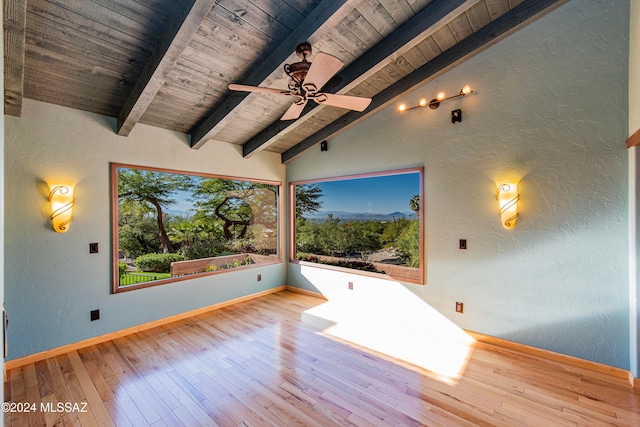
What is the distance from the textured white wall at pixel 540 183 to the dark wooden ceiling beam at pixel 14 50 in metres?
3.79

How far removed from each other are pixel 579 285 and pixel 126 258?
5.09 m

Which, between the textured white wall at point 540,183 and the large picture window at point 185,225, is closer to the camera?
the textured white wall at point 540,183

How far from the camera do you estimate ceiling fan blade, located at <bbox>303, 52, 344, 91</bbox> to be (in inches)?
81.6

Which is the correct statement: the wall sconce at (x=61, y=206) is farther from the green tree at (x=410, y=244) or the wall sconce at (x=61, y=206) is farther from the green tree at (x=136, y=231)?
the green tree at (x=410, y=244)

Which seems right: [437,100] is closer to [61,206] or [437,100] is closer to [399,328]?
[399,328]

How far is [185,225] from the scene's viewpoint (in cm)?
427

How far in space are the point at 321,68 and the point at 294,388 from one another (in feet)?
8.74

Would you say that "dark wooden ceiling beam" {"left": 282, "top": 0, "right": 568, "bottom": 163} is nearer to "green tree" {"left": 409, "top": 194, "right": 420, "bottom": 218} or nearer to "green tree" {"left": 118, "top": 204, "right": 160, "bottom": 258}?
"green tree" {"left": 409, "top": 194, "right": 420, "bottom": 218}

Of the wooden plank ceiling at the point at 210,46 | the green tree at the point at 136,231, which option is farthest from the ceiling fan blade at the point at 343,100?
the green tree at the point at 136,231

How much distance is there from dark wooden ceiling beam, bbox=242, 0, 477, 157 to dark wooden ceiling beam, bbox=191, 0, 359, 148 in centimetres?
82

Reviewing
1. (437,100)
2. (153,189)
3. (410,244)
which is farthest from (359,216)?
(153,189)

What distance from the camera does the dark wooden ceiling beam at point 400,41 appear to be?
263cm

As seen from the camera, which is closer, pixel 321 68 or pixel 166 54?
pixel 321 68

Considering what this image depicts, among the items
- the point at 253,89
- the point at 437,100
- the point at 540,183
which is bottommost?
the point at 540,183
